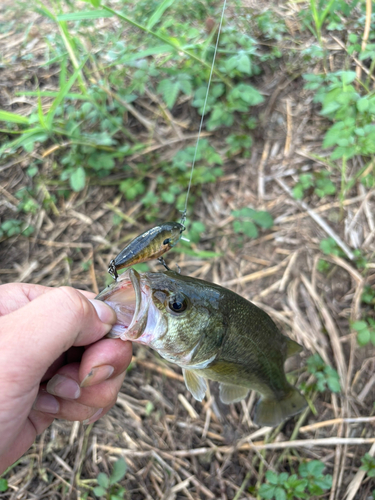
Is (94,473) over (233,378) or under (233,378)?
under

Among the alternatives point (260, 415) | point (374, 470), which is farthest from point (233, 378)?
point (374, 470)

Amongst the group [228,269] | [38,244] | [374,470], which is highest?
[38,244]

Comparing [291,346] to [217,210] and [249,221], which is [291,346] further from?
[217,210]

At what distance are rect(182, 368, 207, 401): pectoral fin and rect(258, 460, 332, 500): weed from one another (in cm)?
97

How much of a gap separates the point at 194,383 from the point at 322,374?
1.22 meters

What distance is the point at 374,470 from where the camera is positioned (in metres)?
2.42

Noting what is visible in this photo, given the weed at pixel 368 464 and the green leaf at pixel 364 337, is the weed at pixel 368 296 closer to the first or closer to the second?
the green leaf at pixel 364 337

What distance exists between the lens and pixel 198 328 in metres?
1.79

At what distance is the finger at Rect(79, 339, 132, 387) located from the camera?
1.74 metres

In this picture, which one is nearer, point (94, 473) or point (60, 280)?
point (94, 473)

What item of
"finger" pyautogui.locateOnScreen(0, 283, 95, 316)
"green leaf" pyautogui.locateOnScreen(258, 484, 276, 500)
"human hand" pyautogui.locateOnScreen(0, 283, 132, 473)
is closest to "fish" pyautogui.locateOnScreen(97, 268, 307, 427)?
"human hand" pyautogui.locateOnScreen(0, 283, 132, 473)

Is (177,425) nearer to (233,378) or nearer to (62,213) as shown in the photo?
(233,378)

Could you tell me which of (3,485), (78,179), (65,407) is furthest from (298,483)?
(78,179)

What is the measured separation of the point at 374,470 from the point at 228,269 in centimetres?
194
